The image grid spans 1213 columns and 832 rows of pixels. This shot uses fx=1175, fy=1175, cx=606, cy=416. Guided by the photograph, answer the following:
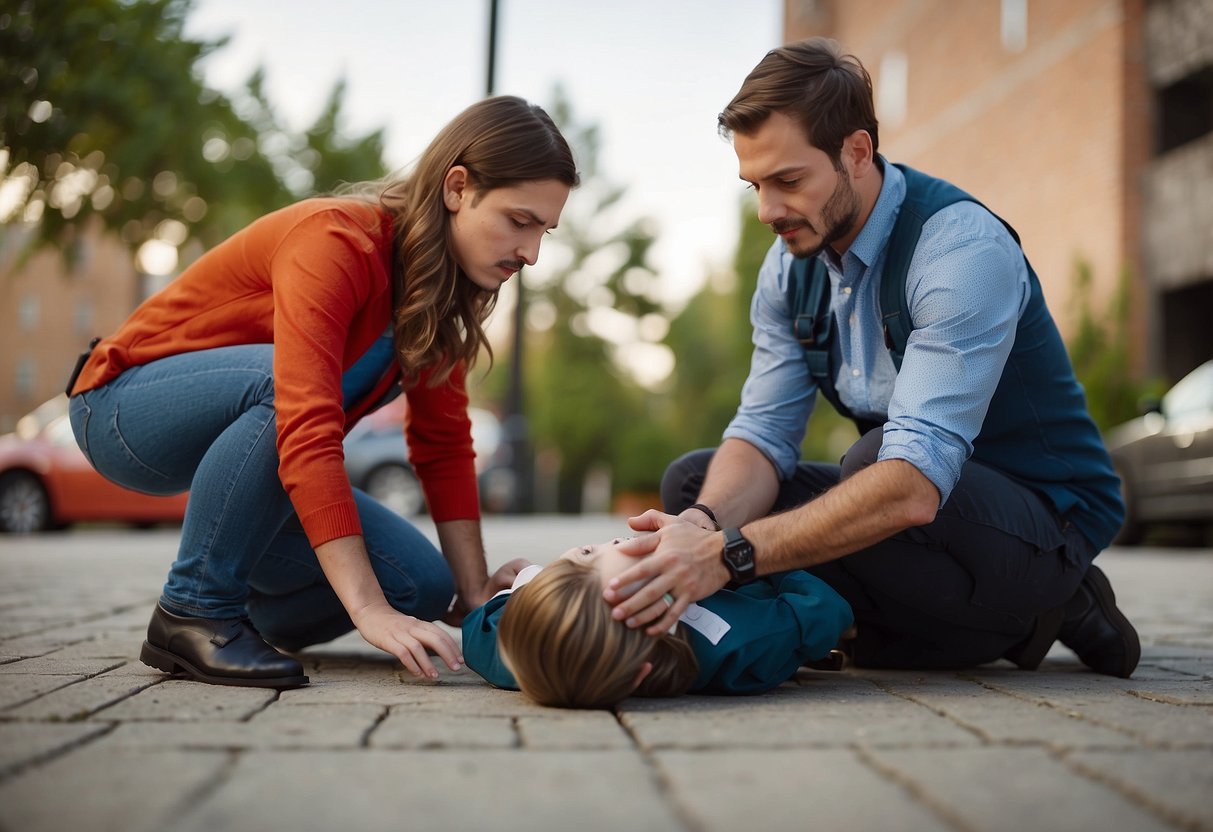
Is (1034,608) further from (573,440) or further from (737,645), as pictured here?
(573,440)

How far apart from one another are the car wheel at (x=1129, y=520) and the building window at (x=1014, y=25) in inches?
427

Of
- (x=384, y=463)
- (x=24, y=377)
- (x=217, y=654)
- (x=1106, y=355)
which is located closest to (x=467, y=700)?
(x=217, y=654)

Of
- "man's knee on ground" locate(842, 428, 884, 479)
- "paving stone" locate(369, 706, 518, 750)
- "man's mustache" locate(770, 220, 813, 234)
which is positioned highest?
"man's mustache" locate(770, 220, 813, 234)

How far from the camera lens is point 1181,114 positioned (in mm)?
16641

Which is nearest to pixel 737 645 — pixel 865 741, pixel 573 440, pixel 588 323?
pixel 865 741

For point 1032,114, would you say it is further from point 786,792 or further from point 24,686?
point 786,792

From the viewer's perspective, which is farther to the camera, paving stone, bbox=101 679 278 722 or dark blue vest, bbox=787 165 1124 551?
dark blue vest, bbox=787 165 1124 551

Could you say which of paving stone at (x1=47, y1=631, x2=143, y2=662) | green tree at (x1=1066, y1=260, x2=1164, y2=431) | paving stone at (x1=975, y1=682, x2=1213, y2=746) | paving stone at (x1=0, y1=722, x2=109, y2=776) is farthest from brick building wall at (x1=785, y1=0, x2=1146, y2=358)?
paving stone at (x1=0, y1=722, x2=109, y2=776)

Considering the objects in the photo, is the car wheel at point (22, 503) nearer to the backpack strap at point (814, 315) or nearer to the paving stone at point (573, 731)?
the backpack strap at point (814, 315)

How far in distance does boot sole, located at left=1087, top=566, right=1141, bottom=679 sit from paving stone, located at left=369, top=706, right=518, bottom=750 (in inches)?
74.1

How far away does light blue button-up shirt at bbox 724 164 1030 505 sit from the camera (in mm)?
2924

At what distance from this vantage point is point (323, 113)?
1752 centimetres

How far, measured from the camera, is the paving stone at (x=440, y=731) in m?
2.20

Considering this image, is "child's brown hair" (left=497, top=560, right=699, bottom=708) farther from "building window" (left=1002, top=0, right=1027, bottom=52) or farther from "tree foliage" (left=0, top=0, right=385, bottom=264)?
"building window" (left=1002, top=0, right=1027, bottom=52)
